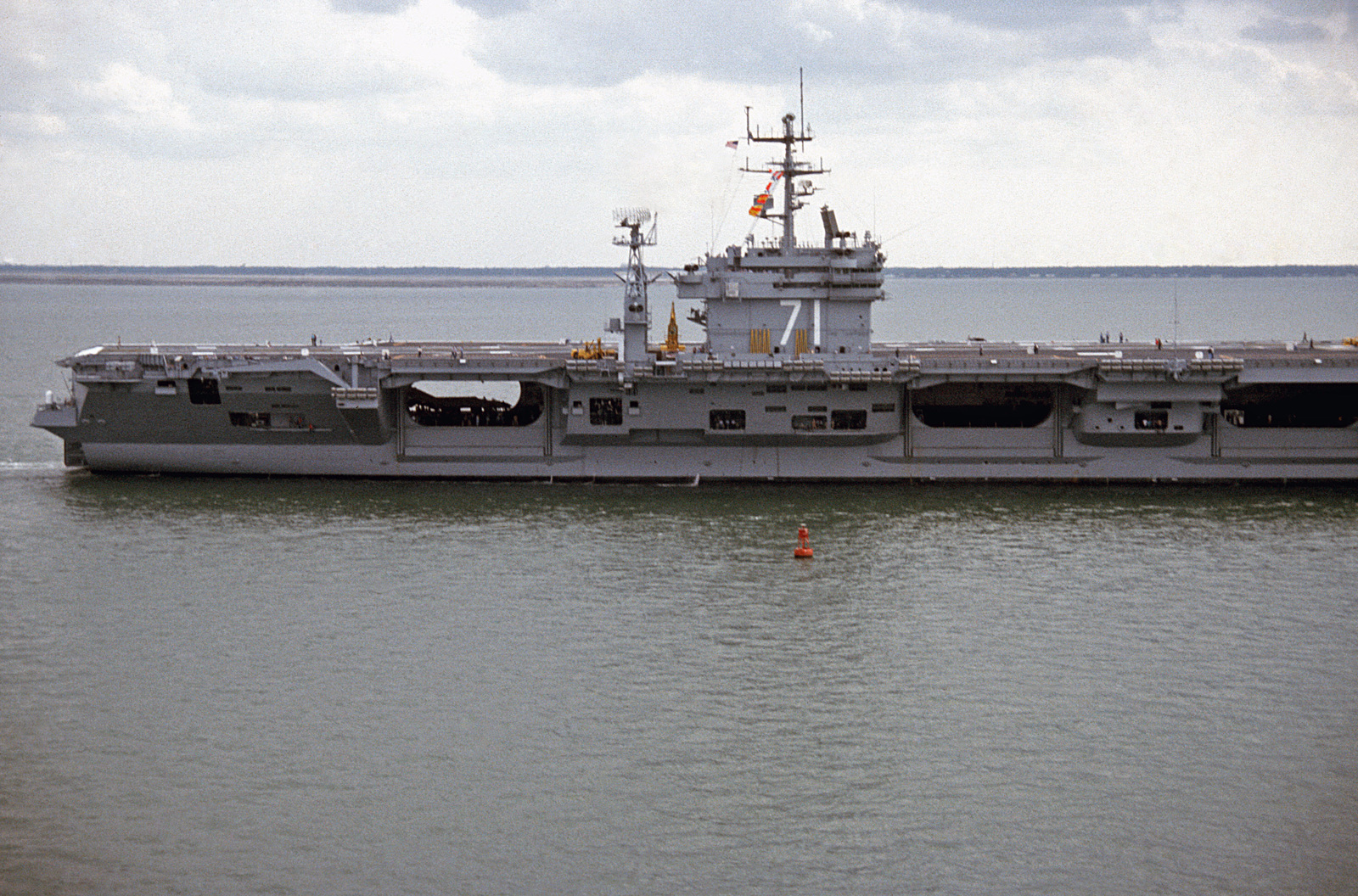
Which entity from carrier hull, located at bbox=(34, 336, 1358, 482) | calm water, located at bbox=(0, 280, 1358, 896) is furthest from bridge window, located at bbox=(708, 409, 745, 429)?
calm water, located at bbox=(0, 280, 1358, 896)

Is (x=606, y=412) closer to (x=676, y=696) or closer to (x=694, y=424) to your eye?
(x=694, y=424)

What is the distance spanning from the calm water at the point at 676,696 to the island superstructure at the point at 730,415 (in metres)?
2.15

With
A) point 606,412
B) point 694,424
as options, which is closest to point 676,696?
point 694,424

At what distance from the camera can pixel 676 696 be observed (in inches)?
747

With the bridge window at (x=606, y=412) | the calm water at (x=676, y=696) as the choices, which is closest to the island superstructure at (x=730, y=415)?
the bridge window at (x=606, y=412)

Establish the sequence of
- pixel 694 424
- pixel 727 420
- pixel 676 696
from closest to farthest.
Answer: pixel 676 696 < pixel 694 424 < pixel 727 420

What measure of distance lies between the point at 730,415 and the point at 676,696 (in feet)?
51.6

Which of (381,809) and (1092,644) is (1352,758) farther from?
(381,809)

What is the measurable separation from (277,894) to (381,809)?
1.90 m

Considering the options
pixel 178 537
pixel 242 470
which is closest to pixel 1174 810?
pixel 178 537

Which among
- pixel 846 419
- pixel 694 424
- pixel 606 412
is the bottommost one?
pixel 694 424

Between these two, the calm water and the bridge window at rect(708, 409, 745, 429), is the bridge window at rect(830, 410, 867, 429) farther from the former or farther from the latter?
the calm water

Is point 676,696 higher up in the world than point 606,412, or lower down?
lower down

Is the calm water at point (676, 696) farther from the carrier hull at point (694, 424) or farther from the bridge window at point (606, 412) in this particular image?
the bridge window at point (606, 412)
